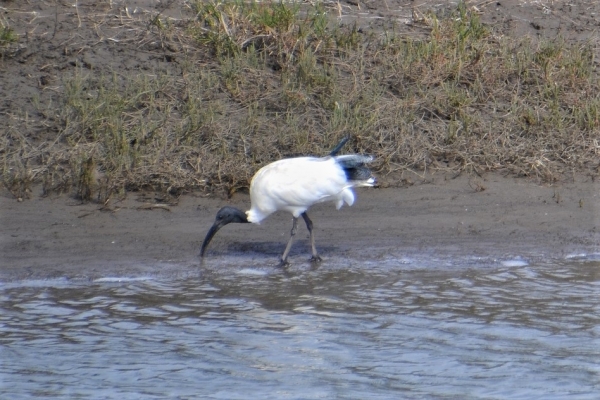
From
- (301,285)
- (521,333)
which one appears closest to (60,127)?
(301,285)

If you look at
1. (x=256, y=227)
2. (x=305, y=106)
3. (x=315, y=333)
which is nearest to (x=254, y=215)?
(x=256, y=227)

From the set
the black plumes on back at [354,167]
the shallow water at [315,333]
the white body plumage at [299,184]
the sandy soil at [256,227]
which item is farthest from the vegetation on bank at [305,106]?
the shallow water at [315,333]

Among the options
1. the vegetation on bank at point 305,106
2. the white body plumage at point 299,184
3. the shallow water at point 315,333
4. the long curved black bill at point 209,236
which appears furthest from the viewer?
the vegetation on bank at point 305,106

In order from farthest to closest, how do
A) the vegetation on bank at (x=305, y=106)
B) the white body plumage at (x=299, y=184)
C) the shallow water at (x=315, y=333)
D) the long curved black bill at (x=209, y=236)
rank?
the vegetation on bank at (x=305, y=106) → the long curved black bill at (x=209, y=236) → the white body plumage at (x=299, y=184) → the shallow water at (x=315, y=333)

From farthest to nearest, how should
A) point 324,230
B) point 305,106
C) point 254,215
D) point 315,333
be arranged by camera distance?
point 305,106 → point 324,230 → point 254,215 → point 315,333

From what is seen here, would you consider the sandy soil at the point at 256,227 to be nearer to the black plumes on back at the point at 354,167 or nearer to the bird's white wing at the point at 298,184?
the bird's white wing at the point at 298,184

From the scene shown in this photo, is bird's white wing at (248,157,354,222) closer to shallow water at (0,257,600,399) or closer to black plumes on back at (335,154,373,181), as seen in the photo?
black plumes on back at (335,154,373,181)

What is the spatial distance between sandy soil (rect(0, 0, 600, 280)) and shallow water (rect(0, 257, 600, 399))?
0.80ft

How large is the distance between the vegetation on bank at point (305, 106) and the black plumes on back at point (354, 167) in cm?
106

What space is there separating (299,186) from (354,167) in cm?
38

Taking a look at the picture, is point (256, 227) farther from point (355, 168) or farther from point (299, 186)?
point (355, 168)

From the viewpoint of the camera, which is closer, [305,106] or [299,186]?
[299,186]

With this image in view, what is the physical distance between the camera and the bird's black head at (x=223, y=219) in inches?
258

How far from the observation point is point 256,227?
714 cm
